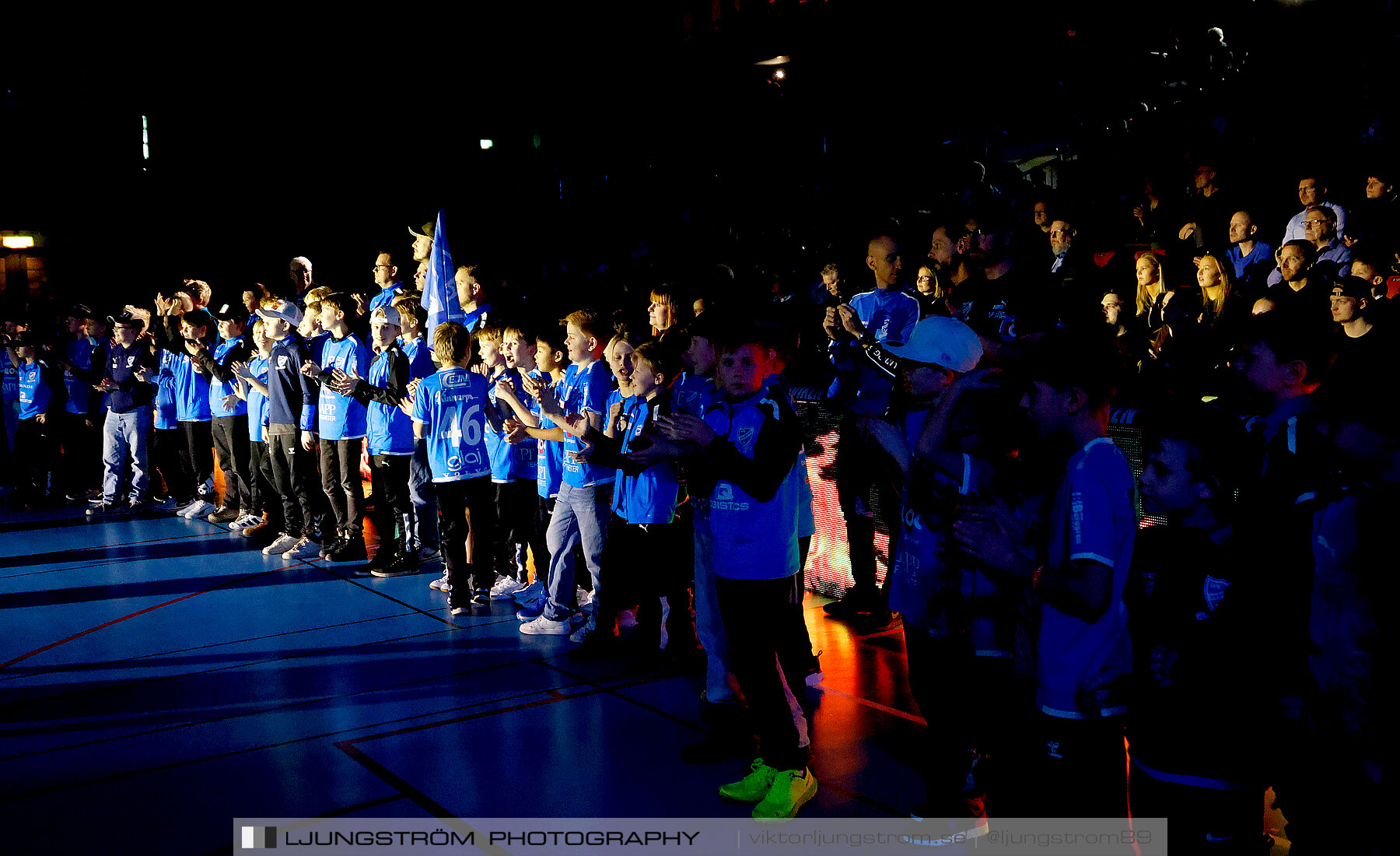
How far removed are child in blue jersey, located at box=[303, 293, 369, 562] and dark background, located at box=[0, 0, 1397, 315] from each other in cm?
576

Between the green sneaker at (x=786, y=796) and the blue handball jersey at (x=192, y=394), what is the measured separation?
8.43 m

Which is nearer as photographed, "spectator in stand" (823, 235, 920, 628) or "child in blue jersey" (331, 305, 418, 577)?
"spectator in stand" (823, 235, 920, 628)

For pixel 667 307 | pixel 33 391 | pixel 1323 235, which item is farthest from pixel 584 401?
pixel 33 391

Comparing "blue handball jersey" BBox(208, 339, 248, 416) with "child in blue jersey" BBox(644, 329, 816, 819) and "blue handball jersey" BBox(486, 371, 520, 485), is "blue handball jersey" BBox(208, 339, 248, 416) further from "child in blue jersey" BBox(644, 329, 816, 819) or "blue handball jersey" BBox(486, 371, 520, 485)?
"child in blue jersey" BBox(644, 329, 816, 819)

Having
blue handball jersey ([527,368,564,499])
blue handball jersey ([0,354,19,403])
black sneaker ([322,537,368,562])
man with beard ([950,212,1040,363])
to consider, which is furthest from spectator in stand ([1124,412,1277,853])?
blue handball jersey ([0,354,19,403])

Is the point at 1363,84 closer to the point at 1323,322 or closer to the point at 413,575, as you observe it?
the point at 1323,322

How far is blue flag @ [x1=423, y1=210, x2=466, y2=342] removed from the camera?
8016 mm

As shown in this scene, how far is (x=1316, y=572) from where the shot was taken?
7.59 feet

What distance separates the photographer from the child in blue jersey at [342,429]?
7.25 meters

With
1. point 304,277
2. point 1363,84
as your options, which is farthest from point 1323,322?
point 304,277

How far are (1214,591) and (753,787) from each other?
178cm

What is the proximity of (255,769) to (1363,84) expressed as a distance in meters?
11.2

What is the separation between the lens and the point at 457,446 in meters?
5.92

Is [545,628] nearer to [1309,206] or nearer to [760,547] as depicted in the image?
[760,547]
